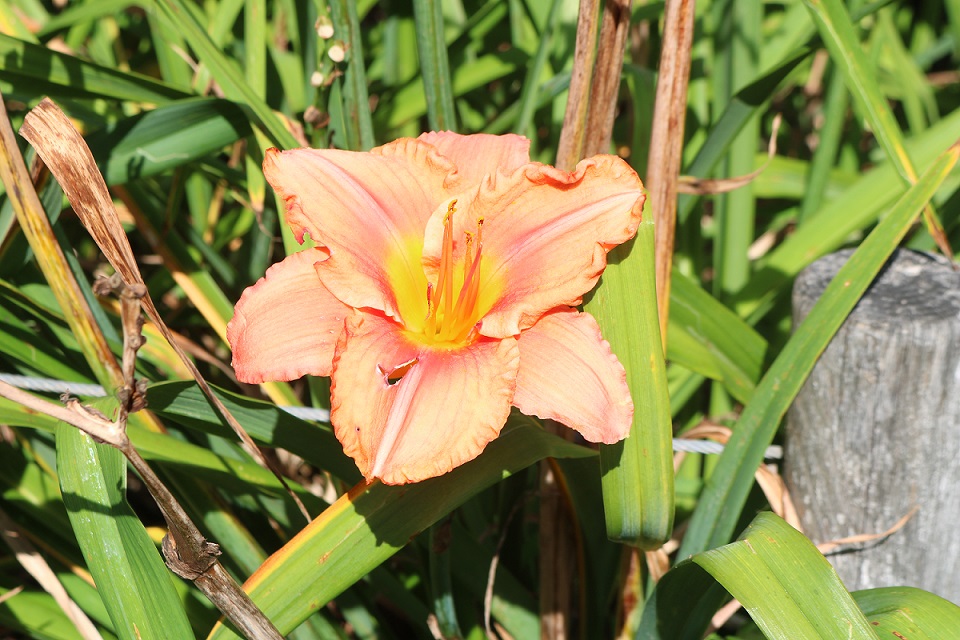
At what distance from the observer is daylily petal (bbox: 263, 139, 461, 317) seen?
77 centimetres

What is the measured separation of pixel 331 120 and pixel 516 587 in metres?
0.68

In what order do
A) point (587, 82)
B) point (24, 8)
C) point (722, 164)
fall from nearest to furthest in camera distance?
point (587, 82) < point (722, 164) < point (24, 8)

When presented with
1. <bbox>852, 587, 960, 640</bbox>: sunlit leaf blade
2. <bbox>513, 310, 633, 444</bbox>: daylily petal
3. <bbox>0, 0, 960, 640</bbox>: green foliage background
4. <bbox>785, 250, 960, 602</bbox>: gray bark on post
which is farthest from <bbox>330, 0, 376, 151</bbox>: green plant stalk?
<bbox>852, 587, 960, 640</bbox>: sunlit leaf blade

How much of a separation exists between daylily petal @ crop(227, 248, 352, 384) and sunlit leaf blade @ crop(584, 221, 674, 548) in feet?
0.83

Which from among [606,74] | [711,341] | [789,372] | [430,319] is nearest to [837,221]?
[711,341]

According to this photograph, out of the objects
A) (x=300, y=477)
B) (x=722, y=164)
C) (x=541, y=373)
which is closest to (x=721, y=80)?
(x=722, y=164)

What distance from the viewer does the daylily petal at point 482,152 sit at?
856 mm

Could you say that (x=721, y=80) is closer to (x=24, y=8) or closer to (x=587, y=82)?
(x=587, y=82)

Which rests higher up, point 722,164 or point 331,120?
point 331,120

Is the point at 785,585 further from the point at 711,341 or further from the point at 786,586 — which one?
the point at 711,341

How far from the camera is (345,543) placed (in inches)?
31.9

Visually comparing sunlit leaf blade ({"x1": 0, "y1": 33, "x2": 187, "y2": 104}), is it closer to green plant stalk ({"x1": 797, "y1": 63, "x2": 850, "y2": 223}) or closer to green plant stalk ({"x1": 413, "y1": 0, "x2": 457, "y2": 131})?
green plant stalk ({"x1": 413, "y1": 0, "x2": 457, "y2": 131})

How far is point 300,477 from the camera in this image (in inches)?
54.9

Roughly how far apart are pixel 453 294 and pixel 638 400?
210 mm
